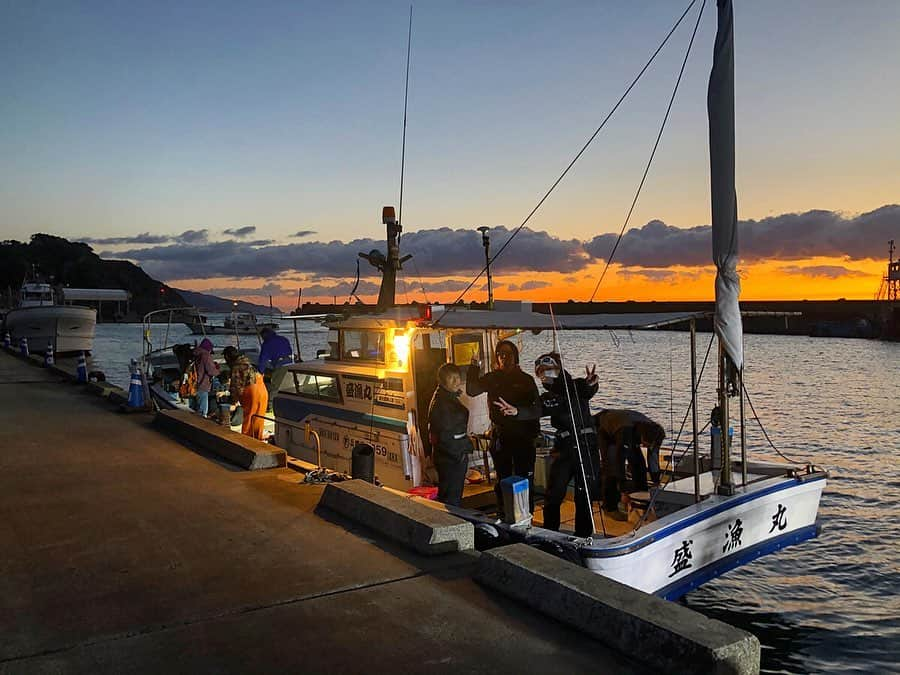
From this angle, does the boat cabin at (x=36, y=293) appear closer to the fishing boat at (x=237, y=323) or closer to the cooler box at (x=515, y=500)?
the fishing boat at (x=237, y=323)

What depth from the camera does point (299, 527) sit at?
6.63 metres

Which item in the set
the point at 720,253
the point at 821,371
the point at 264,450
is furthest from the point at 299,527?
the point at 821,371

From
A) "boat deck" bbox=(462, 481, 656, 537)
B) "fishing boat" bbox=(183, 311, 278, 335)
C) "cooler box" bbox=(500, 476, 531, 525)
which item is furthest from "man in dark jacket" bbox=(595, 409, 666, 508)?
"fishing boat" bbox=(183, 311, 278, 335)

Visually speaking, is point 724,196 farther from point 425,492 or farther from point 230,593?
point 230,593

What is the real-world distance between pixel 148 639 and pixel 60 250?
22320cm

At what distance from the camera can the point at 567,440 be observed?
7.39 metres

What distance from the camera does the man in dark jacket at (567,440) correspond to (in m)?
7.33

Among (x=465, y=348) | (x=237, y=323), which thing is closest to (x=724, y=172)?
(x=465, y=348)

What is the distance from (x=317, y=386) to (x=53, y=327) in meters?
40.7

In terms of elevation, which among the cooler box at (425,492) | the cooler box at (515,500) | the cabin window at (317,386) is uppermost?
the cabin window at (317,386)

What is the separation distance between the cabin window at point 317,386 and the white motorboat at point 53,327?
3875cm

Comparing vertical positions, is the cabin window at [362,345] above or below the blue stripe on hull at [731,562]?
above

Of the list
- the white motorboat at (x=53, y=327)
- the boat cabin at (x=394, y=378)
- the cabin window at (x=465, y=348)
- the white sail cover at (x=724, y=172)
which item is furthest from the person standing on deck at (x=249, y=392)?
the white motorboat at (x=53, y=327)

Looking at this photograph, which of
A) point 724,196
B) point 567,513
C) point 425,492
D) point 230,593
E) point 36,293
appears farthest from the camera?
point 36,293
